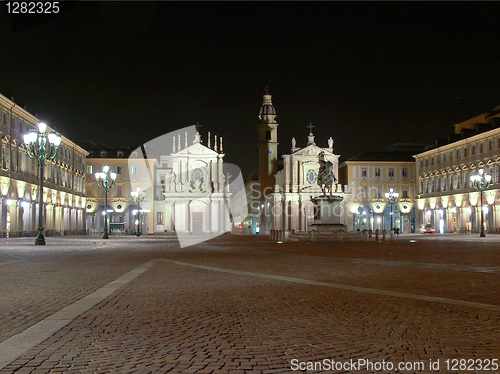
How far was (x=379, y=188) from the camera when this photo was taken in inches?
3583

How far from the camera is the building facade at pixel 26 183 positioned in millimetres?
50031

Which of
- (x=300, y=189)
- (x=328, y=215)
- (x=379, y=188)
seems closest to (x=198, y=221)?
(x=300, y=189)

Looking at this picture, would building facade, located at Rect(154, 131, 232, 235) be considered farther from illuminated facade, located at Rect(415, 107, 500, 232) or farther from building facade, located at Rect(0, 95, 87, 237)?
illuminated facade, located at Rect(415, 107, 500, 232)

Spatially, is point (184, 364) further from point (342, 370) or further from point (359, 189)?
point (359, 189)

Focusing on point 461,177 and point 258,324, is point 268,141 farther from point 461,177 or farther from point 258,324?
point 258,324

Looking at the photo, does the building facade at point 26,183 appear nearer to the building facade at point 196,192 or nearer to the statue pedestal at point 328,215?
the building facade at point 196,192

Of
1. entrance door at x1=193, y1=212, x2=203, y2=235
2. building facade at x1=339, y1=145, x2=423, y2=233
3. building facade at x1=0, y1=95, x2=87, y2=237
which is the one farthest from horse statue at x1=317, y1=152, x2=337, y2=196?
entrance door at x1=193, y1=212, x2=203, y2=235

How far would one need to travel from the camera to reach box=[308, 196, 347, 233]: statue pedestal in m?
43.0

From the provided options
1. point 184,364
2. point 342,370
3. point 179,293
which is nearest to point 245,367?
point 184,364

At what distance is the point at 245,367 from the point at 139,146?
94.4 metres

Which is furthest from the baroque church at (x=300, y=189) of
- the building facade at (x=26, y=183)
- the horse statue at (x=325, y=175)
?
the horse statue at (x=325, y=175)

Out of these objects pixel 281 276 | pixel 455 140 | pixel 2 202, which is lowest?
pixel 281 276

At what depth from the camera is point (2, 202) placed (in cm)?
4906

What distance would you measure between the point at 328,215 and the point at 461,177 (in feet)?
112
